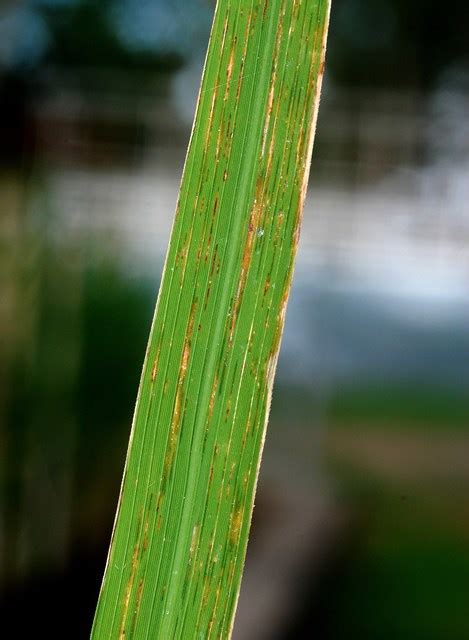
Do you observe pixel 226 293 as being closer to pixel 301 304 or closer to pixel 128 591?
pixel 128 591

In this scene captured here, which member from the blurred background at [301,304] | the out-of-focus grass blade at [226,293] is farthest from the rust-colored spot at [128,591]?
the blurred background at [301,304]

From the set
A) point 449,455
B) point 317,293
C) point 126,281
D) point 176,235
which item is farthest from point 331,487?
point 176,235

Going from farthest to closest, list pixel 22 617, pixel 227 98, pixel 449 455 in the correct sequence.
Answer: pixel 22 617 < pixel 449 455 < pixel 227 98

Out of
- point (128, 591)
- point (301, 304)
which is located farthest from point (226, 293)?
point (301, 304)

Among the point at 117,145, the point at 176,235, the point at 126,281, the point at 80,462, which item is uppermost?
the point at 117,145

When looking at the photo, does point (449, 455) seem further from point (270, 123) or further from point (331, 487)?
point (270, 123)

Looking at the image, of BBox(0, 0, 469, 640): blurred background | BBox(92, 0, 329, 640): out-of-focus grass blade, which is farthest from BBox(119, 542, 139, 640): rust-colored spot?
BBox(0, 0, 469, 640): blurred background

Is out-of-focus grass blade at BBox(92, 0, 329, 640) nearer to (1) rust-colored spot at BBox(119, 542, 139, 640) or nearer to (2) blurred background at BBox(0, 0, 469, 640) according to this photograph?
(1) rust-colored spot at BBox(119, 542, 139, 640)
